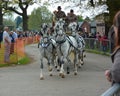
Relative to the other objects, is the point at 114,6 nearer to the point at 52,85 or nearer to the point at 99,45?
the point at 99,45

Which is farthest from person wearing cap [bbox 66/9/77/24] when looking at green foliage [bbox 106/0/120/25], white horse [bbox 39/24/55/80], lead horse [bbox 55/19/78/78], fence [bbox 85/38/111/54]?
green foliage [bbox 106/0/120/25]

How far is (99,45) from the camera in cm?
3497

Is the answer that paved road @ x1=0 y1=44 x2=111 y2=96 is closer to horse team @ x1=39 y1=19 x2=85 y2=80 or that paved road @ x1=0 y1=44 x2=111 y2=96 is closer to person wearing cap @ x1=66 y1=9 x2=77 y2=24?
horse team @ x1=39 y1=19 x2=85 y2=80

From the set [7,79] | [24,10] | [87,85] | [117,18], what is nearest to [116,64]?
[117,18]

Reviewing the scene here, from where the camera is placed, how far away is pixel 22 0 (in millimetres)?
68438

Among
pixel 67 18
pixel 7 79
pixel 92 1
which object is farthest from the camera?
pixel 92 1

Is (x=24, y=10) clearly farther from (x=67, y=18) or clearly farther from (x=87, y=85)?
(x=87, y=85)

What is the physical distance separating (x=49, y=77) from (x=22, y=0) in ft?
172

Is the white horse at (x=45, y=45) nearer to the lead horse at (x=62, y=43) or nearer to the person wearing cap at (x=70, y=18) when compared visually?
the lead horse at (x=62, y=43)

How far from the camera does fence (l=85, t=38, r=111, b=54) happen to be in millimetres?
32041

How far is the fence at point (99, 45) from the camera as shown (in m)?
32.0

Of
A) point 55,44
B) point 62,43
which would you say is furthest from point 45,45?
point 62,43

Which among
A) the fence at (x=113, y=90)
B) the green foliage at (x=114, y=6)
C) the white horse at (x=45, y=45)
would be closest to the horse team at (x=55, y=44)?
the white horse at (x=45, y=45)

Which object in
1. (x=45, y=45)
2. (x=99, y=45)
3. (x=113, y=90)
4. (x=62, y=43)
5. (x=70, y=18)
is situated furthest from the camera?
(x=99, y=45)
